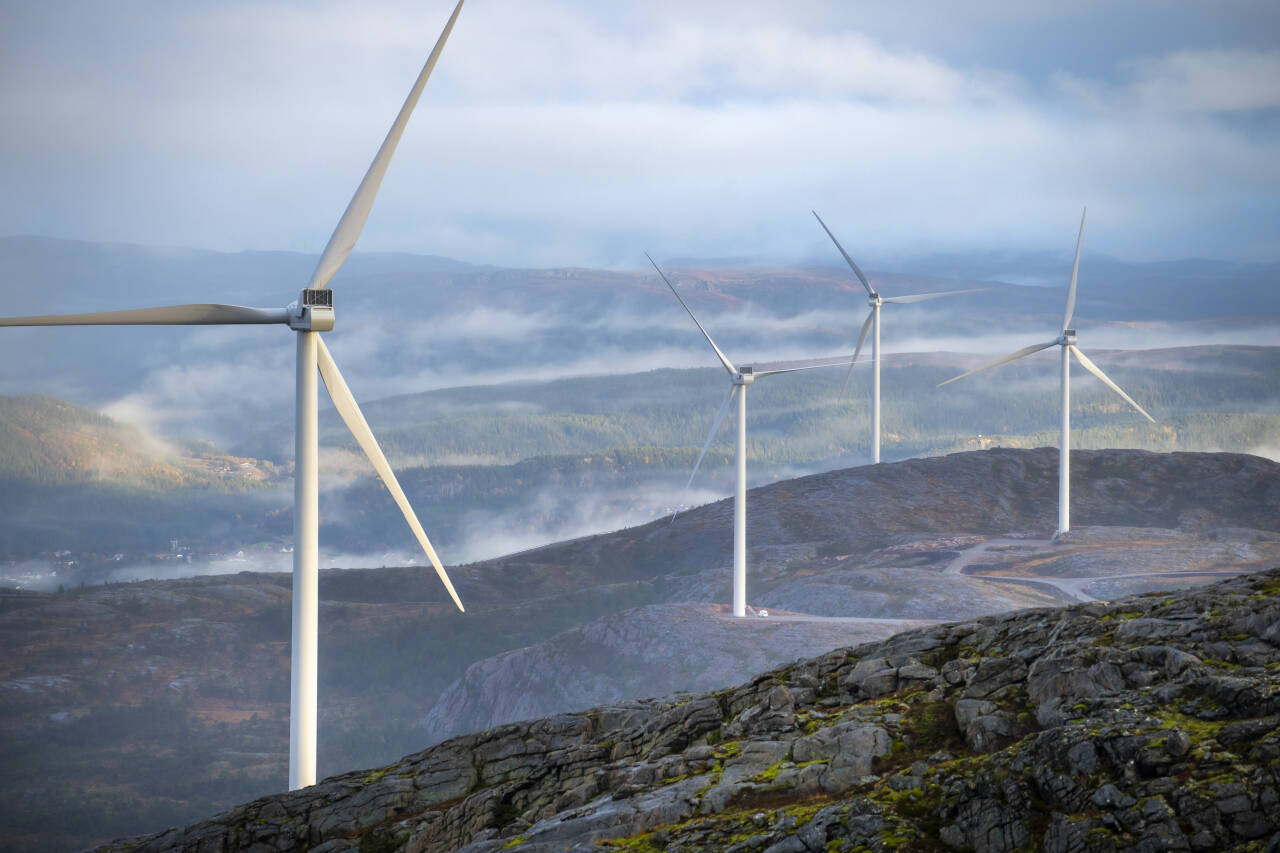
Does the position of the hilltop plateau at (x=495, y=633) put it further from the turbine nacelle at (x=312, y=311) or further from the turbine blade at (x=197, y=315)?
the turbine blade at (x=197, y=315)

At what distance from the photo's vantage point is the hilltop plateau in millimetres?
129750

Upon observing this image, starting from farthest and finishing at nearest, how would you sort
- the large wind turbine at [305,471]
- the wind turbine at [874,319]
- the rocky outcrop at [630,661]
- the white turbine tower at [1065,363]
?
the wind turbine at [874,319] < the white turbine tower at [1065,363] < the rocky outcrop at [630,661] < the large wind turbine at [305,471]

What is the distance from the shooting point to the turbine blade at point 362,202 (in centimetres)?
5216

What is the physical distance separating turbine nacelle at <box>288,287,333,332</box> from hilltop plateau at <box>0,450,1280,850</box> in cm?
7231

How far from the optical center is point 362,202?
2111 inches

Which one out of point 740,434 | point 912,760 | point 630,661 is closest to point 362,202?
point 912,760

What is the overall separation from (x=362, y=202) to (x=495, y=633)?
125m

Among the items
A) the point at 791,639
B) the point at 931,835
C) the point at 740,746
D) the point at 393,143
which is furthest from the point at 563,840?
the point at 791,639

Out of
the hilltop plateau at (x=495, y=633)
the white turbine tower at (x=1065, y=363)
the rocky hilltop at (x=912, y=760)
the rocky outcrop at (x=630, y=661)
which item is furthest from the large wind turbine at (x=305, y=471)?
the white turbine tower at (x=1065, y=363)

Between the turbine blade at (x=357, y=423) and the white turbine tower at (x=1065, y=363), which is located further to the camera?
the white turbine tower at (x=1065, y=363)

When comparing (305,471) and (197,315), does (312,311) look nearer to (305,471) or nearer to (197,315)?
(197,315)

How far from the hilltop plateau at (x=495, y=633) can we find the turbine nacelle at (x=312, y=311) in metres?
72.3

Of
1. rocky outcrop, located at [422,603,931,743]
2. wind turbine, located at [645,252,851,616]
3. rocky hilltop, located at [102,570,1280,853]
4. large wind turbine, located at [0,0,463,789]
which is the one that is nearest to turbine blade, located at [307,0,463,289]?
large wind turbine, located at [0,0,463,789]

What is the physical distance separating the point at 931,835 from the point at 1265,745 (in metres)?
7.73
